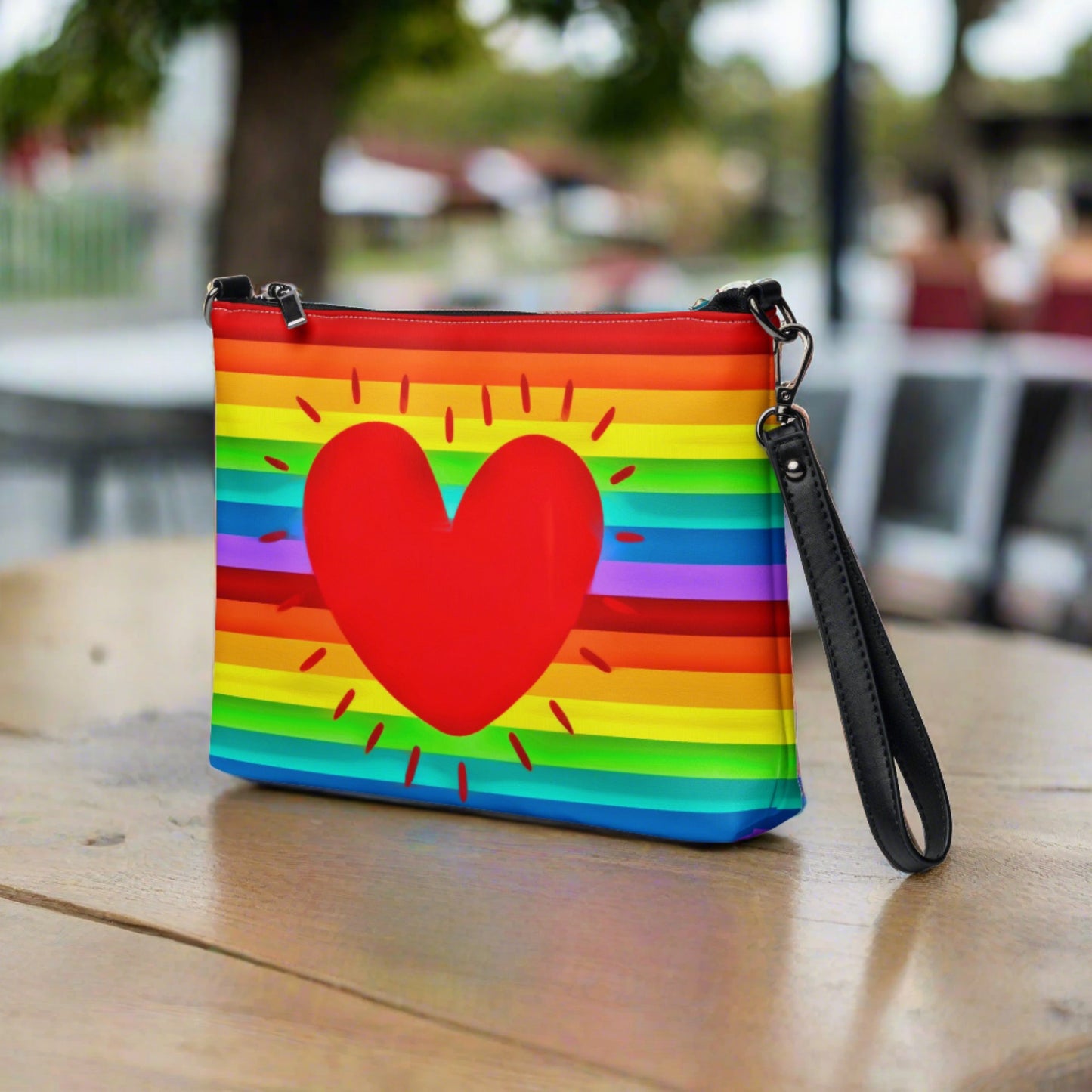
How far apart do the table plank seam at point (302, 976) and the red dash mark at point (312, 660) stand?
0.17 meters

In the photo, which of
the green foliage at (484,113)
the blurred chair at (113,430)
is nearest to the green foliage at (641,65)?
the blurred chair at (113,430)

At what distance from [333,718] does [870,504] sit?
1671mm

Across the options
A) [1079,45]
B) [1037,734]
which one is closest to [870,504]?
[1037,734]

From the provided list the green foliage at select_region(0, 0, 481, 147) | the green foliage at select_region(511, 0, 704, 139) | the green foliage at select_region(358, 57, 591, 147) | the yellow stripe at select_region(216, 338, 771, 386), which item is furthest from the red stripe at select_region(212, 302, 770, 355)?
the green foliage at select_region(358, 57, 591, 147)

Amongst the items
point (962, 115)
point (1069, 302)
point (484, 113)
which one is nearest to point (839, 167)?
A: point (1069, 302)

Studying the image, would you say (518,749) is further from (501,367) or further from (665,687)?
(501,367)

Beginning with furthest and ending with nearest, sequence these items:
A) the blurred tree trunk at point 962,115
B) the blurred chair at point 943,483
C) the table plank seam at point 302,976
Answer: the blurred tree trunk at point 962,115 → the blurred chair at point 943,483 → the table plank seam at point 302,976

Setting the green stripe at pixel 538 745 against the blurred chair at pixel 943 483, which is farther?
the blurred chair at pixel 943 483

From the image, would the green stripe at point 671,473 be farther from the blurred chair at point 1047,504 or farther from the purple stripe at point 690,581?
the blurred chair at point 1047,504

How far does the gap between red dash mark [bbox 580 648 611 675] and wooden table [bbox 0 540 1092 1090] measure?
9 centimetres

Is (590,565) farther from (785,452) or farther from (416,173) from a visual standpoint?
(416,173)

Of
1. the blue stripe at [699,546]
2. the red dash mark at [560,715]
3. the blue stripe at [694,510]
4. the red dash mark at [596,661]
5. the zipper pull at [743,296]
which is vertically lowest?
the red dash mark at [560,715]

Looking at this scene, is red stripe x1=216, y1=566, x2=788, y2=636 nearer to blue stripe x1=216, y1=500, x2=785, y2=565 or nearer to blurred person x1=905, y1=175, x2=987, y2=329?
blue stripe x1=216, y1=500, x2=785, y2=565

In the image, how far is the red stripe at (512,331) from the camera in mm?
619
